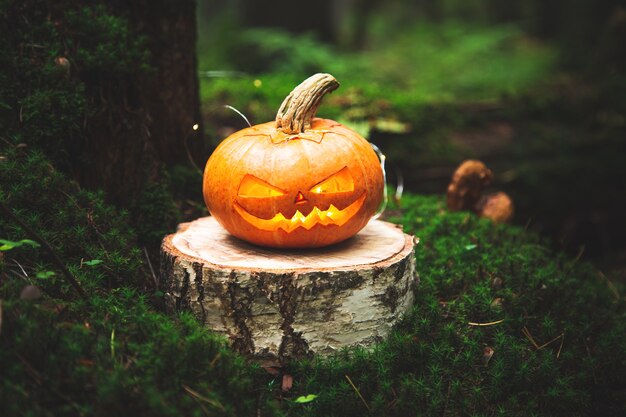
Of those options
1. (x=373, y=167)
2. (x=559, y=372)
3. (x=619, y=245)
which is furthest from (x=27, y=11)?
(x=619, y=245)

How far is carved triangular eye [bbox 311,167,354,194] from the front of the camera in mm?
3457

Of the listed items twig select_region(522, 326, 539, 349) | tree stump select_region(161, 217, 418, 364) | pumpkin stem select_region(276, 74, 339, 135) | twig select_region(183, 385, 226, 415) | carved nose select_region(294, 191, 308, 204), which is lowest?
twig select_region(522, 326, 539, 349)

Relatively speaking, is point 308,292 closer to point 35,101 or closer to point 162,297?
point 162,297

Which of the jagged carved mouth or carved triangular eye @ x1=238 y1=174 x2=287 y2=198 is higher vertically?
carved triangular eye @ x1=238 y1=174 x2=287 y2=198

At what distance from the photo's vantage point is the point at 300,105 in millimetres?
3617

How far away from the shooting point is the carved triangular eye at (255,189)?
3.38 m

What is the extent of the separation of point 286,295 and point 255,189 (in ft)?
2.25

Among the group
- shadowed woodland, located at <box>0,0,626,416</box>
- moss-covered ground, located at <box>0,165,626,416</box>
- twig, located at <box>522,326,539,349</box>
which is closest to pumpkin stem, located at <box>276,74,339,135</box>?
shadowed woodland, located at <box>0,0,626,416</box>

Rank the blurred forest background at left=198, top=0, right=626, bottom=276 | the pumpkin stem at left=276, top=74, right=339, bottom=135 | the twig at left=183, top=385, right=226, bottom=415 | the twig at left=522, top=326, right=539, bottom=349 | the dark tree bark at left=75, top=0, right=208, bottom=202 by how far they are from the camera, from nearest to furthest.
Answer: the twig at left=183, top=385, right=226, bottom=415
the pumpkin stem at left=276, top=74, right=339, bottom=135
the twig at left=522, top=326, right=539, bottom=349
the dark tree bark at left=75, top=0, right=208, bottom=202
the blurred forest background at left=198, top=0, right=626, bottom=276

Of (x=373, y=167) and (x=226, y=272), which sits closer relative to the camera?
(x=226, y=272)

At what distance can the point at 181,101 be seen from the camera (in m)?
4.60

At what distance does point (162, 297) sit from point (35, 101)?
1.53 m

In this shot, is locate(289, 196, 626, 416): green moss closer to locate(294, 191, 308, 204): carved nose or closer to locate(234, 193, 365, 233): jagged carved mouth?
locate(234, 193, 365, 233): jagged carved mouth

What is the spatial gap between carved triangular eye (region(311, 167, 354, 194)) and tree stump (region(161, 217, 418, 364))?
40 cm
